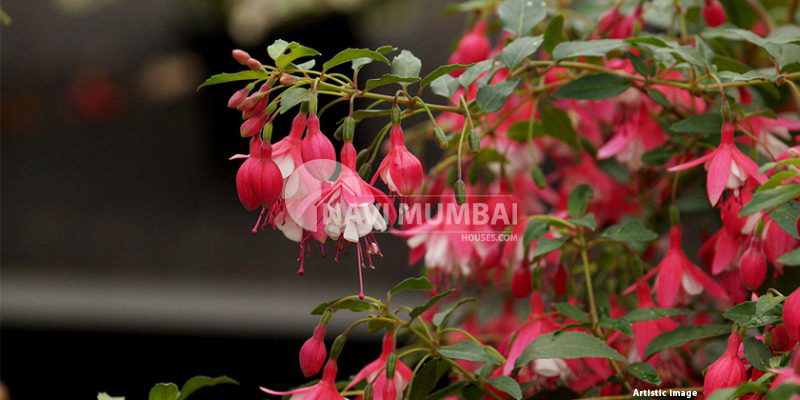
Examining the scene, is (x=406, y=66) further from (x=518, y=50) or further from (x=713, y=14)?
(x=713, y=14)

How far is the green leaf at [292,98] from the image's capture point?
17.5 inches

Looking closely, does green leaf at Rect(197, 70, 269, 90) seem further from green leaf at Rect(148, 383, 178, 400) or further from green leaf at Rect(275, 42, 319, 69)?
green leaf at Rect(148, 383, 178, 400)

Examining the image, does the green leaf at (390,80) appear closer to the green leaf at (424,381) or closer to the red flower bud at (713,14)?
the green leaf at (424,381)

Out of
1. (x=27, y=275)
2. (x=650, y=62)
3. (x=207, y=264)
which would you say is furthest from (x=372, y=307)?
(x=27, y=275)

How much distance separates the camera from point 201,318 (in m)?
1.76

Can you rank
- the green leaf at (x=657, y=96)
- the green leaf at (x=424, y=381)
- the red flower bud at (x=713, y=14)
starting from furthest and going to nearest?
the red flower bud at (x=713, y=14)
the green leaf at (x=657, y=96)
the green leaf at (x=424, y=381)

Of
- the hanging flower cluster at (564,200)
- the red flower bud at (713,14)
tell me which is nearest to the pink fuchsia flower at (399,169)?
the hanging flower cluster at (564,200)

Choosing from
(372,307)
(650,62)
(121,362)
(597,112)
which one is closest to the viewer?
(372,307)

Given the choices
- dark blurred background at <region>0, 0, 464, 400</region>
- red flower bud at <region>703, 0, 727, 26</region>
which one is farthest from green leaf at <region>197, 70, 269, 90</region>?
dark blurred background at <region>0, 0, 464, 400</region>

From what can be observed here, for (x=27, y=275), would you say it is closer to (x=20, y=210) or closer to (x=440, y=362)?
(x=20, y=210)

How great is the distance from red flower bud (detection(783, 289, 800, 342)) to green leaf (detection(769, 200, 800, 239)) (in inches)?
3.1

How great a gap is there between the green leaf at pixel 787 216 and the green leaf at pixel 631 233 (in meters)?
0.11

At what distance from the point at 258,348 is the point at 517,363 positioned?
1.21m

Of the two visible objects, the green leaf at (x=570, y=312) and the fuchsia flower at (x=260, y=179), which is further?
the green leaf at (x=570, y=312)
